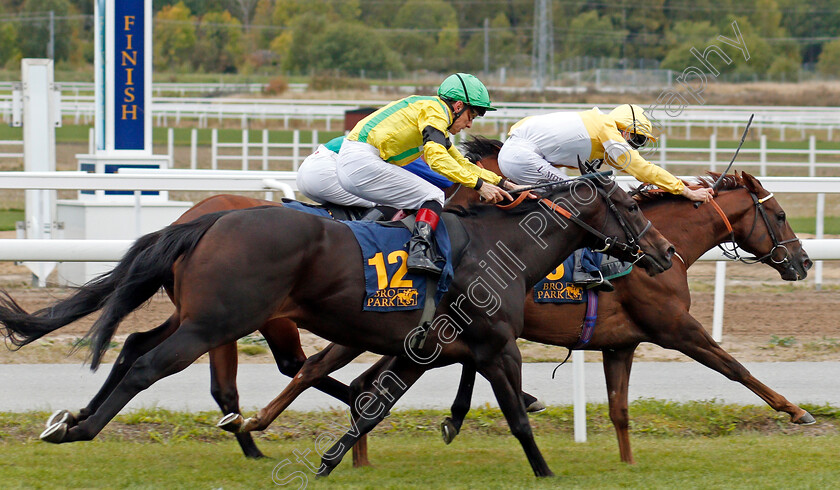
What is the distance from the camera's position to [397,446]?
5375 mm

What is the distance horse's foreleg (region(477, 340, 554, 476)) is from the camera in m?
4.55

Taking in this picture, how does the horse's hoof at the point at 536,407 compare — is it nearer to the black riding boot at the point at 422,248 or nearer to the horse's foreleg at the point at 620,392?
the horse's foreleg at the point at 620,392

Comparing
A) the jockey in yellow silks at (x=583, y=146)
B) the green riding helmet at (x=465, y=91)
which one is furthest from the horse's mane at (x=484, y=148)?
the green riding helmet at (x=465, y=91)

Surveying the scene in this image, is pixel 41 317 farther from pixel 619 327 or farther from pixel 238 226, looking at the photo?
pixel 619 327

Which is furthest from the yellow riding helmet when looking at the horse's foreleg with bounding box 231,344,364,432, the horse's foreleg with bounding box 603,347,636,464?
the horse's foreleg with bounding box 231,344,364,432

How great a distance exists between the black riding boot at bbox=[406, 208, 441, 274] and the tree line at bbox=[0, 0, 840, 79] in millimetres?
38233

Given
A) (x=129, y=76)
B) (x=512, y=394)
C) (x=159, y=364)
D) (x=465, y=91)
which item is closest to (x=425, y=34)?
(x=129, y=76)

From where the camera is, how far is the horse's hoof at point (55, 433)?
3.94 m

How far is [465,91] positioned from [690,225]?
1586 millimetres

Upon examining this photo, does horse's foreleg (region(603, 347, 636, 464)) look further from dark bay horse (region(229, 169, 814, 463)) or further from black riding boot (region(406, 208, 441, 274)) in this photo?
black riding boot (region(406, 208, 441, 274))

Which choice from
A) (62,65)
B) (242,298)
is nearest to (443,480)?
(242,298)

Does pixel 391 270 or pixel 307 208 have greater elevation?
pixel 307 208

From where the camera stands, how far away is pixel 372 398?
4.89 m

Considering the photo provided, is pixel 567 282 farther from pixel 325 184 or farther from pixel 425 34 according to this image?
pixel 425 34
